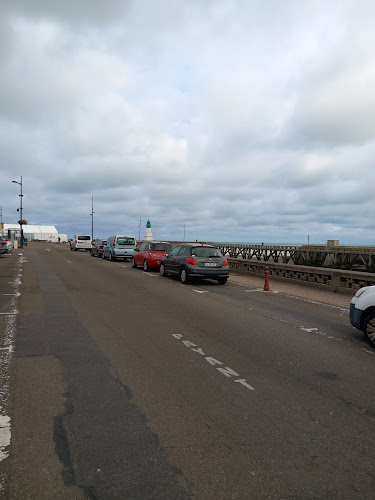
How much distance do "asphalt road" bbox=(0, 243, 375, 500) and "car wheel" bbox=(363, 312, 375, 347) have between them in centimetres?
17

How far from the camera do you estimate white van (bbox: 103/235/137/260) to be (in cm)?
2816

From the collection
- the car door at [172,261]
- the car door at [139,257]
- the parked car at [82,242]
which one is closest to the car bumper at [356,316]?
the car door at [172,261]

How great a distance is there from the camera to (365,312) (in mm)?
6621

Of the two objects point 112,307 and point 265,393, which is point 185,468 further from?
point 112,307

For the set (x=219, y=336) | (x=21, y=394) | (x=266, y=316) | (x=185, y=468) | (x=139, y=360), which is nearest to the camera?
(x=185, y=468)

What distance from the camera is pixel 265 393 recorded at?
14.1 ft

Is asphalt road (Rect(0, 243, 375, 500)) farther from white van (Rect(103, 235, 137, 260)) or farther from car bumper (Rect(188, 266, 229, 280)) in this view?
white van (Rect(103, 235, 137, 260))

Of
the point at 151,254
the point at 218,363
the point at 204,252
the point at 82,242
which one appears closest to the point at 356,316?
the point at 218,363

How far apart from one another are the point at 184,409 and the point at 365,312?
13.7 ft

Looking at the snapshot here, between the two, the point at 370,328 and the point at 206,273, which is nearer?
the point at 370,328

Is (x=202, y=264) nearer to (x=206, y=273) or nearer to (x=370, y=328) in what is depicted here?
(x=206, y=273)

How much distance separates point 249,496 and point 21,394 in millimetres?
2698

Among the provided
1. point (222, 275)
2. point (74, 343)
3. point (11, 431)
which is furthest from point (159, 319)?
point (222, 275)

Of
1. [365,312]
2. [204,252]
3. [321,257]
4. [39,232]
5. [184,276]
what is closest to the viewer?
[365,312]
